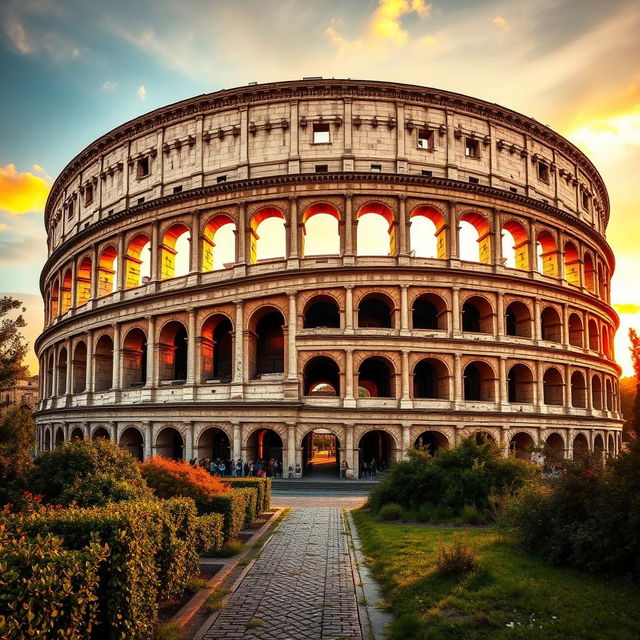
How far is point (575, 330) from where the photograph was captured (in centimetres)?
3997

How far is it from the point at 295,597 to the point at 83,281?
132ft

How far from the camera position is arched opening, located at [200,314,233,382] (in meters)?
35.2

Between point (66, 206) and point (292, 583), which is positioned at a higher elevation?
point (66, 206)

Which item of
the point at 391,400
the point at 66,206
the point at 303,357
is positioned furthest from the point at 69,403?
the point at 391,400

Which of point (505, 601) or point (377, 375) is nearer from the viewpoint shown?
point (505, 601)

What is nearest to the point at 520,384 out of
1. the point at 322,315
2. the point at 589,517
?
the point at 322,315

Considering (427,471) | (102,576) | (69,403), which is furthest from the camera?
(69,403)

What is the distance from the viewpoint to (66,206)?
47.6 meters

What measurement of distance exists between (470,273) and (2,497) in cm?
2853

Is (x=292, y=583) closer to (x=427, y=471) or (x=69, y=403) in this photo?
(x=427, y=471)

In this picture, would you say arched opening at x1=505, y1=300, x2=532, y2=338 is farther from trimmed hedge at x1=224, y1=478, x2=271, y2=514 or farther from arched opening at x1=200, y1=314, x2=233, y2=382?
trimmed hedge at x1=224, y1=478, x2=271, y2=514

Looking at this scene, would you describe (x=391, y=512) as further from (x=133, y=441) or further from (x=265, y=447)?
(x=133, y=441)

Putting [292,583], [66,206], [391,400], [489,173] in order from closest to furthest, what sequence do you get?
[292,583] < [391,400] < [489,173] < [66,206]

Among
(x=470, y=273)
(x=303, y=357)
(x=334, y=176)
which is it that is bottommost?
(x=303, y=357)
